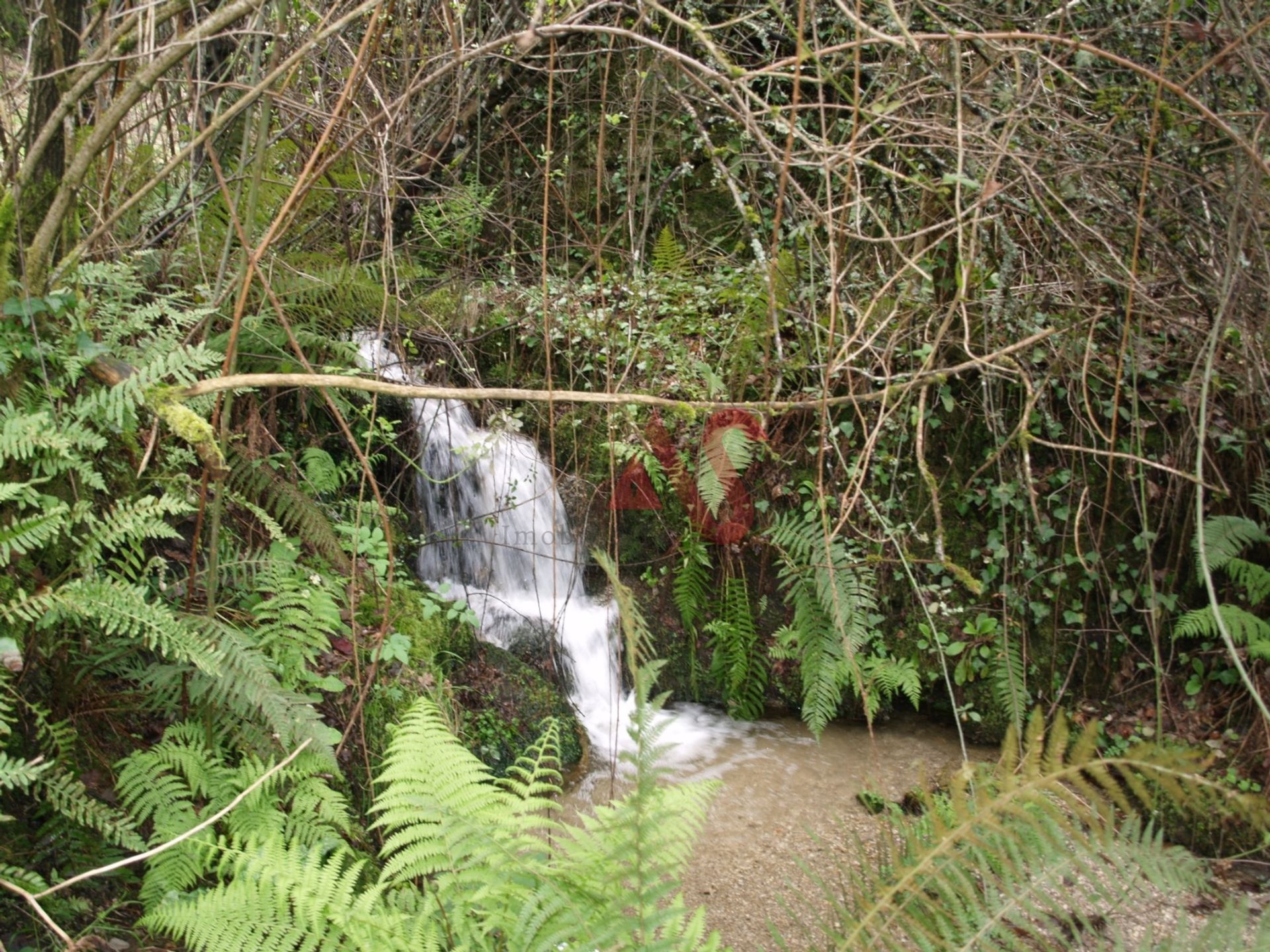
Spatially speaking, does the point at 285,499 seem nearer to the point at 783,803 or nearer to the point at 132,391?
the point at 132,391

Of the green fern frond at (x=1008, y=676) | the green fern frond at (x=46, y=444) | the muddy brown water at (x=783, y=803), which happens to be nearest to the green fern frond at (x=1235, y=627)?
the green fern frond at (x=1008, y=676)

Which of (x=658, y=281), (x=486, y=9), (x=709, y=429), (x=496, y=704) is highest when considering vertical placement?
(x=486, y=9)

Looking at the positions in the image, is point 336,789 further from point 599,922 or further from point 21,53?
point 21,53

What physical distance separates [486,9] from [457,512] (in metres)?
3.52

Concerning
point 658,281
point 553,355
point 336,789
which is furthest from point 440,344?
point 336,789

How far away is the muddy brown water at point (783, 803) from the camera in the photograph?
3.47 m

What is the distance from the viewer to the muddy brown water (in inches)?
136

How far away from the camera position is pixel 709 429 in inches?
193

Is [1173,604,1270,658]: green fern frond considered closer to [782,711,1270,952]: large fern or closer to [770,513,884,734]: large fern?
[770,513,884,734]: large fern

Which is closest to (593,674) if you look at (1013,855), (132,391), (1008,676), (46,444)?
(1008,676)

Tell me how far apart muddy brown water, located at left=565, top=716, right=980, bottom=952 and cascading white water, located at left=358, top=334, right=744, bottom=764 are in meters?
0.33

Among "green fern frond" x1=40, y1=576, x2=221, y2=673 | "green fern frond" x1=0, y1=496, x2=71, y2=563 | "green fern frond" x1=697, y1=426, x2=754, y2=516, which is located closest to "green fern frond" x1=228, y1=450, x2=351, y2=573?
"green fern frond" x1=40, y1=576, x2=221, y2=673

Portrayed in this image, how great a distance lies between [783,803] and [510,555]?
210 centimetres

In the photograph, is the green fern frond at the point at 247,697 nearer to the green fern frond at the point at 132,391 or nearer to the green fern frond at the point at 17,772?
the green fern frond at the point at 17,772
